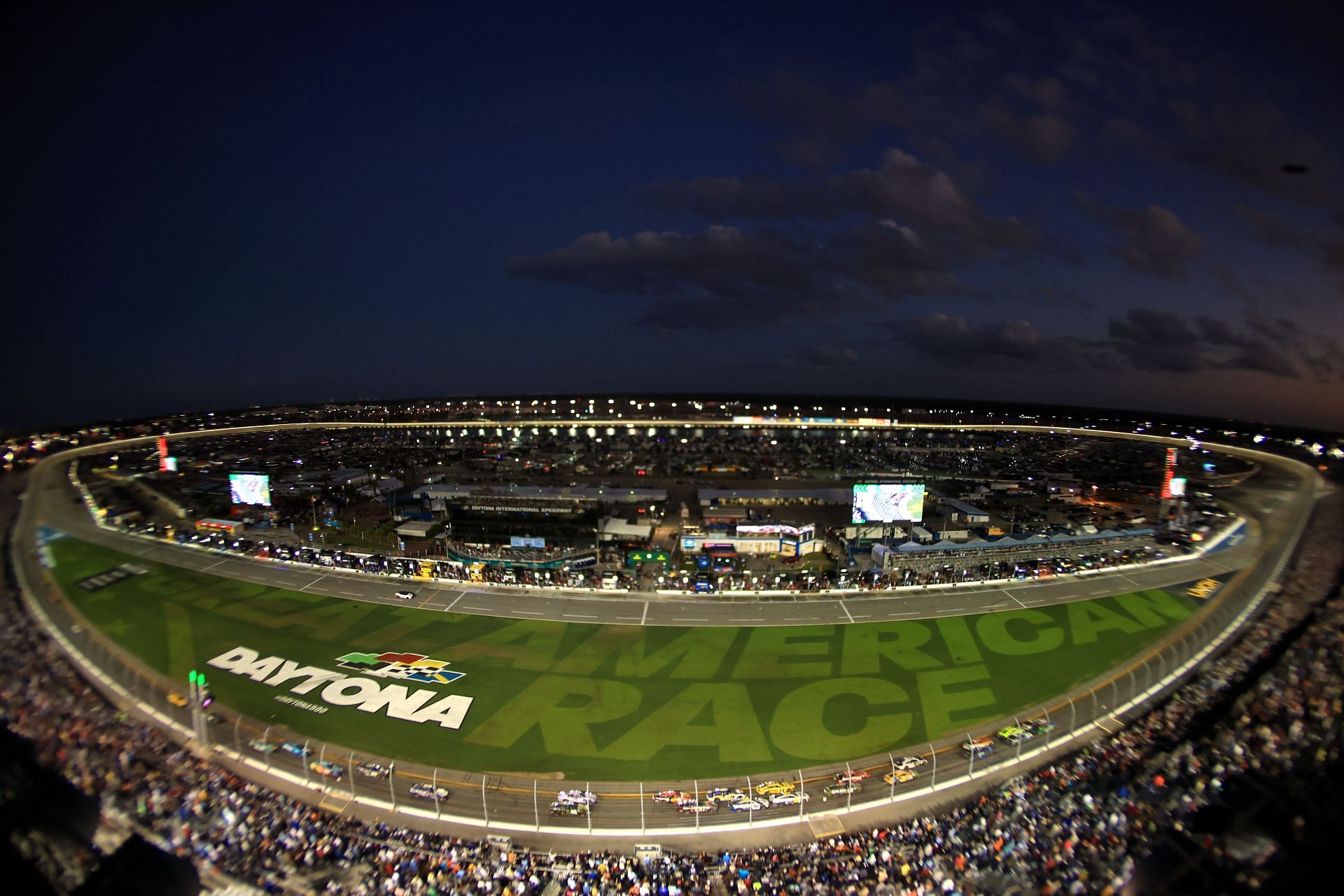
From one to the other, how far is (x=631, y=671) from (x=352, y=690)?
12.7 meters

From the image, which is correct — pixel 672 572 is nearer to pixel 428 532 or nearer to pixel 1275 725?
pixel 428 532

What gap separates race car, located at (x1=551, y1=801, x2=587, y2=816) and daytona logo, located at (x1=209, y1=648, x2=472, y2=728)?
6637mm

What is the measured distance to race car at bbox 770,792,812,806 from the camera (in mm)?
18328

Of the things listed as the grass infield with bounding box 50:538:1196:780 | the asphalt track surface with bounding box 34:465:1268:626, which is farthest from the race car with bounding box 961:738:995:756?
the asphalt track surface with bounding box 34:465:1268:626

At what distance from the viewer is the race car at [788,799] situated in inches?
722

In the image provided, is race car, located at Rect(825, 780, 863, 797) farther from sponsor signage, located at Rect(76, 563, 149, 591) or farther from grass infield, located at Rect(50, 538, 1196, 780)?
sponsor signage, located at Rect(76, 563, 149, 591)

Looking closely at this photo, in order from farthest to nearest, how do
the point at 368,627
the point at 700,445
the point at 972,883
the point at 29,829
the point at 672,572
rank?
the point at 700,445 < the point at 672,572 < the point at 368,627 < the point at 972,883 < the point at 29,829

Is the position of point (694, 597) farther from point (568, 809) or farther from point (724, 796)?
point (568, 809)

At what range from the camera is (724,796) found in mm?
18578

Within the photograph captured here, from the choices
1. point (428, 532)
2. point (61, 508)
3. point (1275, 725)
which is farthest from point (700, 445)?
point (1275, 725)

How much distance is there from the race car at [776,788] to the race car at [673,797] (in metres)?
2.37

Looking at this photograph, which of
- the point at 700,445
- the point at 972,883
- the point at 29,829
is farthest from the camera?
the point at 700,445

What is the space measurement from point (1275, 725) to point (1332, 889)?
42.7ft

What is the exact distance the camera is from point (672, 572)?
39.4 m
